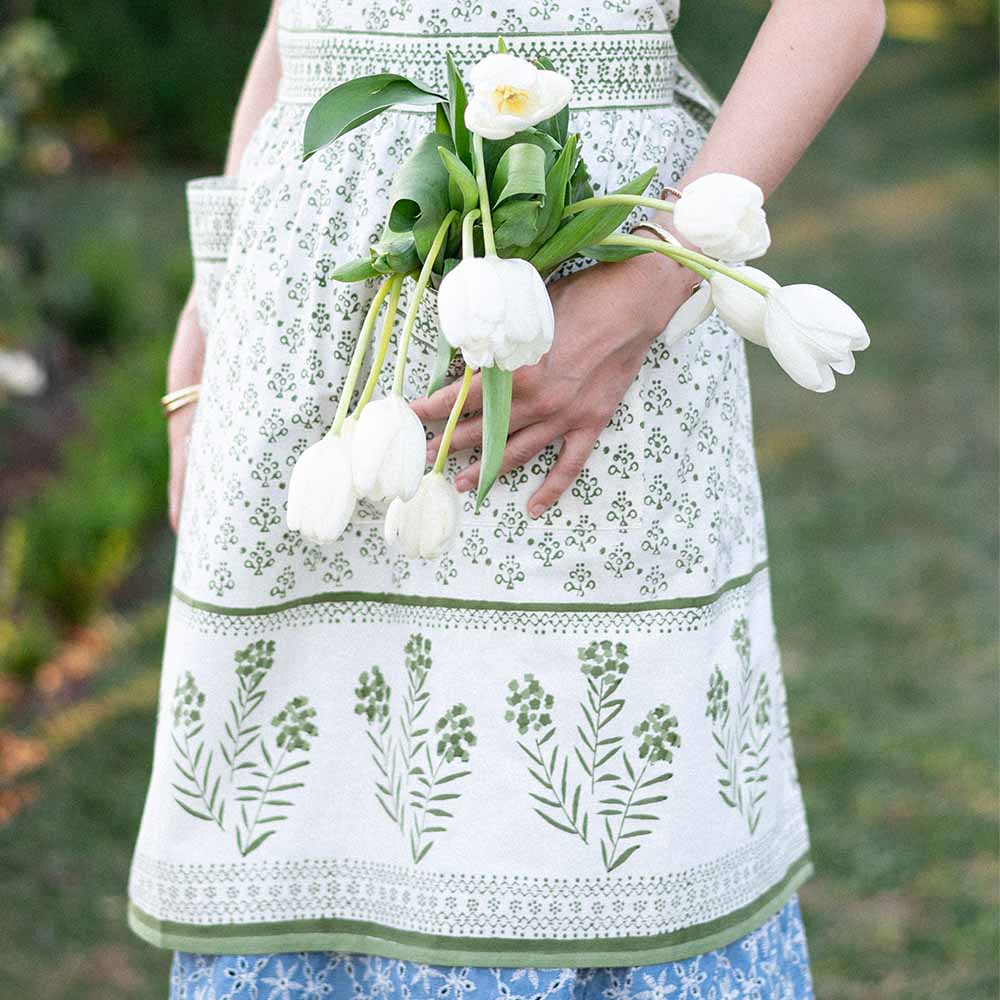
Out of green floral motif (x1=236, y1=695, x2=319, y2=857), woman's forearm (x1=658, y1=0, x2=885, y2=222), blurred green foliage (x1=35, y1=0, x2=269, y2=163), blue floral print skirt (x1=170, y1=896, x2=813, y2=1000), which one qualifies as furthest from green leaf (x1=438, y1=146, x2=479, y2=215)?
blurred green foliage (x1=35, y1=0, x2=269, y2=163)

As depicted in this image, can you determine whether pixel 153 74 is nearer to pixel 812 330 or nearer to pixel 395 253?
pixel 395 253

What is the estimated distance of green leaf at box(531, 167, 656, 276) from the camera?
983 millimetres

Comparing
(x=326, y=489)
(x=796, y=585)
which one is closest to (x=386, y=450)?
(x=326, y=489)

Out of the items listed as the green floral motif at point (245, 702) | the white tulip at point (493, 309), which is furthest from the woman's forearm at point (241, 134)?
the white tulip at point (493, 309)

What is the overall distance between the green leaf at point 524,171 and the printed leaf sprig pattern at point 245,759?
1.60 ft

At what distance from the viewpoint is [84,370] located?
5270 millimetres

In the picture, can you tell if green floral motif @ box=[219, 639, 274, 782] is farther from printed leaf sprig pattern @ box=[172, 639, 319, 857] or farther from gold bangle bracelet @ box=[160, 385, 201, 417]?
gold bangle bracelet @ box=[160, 385, 201, 417]

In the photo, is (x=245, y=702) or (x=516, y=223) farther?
(x=245, y=702)

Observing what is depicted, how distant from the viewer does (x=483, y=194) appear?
3.01 ft

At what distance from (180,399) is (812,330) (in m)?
0.76

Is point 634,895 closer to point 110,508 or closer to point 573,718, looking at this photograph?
point 573,718

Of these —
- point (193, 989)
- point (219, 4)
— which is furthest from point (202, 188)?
point (219, 4)

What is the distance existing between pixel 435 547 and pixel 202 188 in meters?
0.59

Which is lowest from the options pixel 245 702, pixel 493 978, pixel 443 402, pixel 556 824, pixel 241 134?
pixel 493 978
